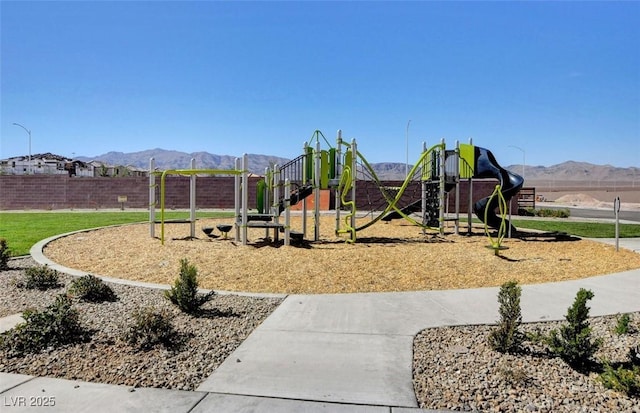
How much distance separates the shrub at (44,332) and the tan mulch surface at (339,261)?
2.73 meters

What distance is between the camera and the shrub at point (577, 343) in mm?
4234

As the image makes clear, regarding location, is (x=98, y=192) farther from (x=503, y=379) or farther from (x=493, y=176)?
(x=503, y=379)

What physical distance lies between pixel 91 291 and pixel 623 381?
21.4 feet

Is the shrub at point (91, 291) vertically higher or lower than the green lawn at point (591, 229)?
lower

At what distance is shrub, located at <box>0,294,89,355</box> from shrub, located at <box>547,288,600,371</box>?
4874 millimetres

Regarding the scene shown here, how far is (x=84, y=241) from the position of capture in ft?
41.0

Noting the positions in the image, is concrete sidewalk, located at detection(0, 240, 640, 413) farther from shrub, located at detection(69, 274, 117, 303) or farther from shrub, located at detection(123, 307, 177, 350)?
shrub, located at detection(69, 274, 117, 303)

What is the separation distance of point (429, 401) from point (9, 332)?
14.1 ft

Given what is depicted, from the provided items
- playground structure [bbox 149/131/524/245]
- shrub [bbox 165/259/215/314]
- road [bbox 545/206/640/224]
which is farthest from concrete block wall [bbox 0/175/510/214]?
shrub [bbox 165/259/215/314]

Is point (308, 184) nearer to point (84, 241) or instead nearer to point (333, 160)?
point (333, 160)

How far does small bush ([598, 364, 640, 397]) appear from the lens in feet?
11.9

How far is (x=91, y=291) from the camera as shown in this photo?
6664mm

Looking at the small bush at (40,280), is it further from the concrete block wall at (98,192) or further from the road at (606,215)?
the road at (606,215)

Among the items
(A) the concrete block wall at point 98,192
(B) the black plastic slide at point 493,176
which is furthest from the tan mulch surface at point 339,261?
(A) the concrete block wall at point 98,192
